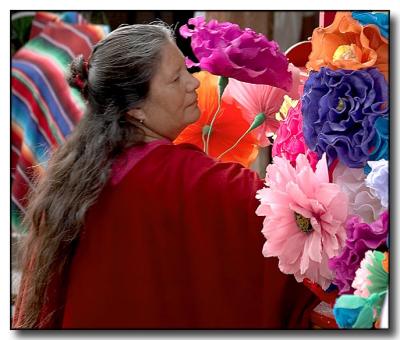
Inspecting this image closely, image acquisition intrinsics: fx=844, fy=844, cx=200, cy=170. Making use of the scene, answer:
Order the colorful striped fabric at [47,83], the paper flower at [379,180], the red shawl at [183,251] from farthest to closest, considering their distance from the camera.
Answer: the colorful striped fabric at [47,83] → the red shawl at [183,251] → the paper flower at [379,180]

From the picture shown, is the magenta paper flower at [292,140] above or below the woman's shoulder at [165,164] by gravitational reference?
above

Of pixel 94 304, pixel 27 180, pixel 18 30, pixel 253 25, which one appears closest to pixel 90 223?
pixel 94 304

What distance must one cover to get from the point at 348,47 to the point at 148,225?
0.40 meters

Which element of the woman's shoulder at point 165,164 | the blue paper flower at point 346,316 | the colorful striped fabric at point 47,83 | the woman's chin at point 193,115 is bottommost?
the colorful striped fabric at point 47,83

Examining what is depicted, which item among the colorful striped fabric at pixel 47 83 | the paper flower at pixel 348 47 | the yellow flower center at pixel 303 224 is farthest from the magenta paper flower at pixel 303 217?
the colorful striped fabric at pixel 47 83

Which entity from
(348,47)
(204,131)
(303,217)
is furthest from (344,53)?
(204,131)

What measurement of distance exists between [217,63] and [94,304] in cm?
43

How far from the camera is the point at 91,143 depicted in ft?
4.30

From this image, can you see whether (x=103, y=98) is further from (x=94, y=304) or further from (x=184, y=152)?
(x=94, y=304)

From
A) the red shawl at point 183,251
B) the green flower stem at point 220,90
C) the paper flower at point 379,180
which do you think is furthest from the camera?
the green flower stem at point 220,90

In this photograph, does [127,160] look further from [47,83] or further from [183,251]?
[47,83]

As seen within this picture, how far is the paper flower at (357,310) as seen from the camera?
1159 mm

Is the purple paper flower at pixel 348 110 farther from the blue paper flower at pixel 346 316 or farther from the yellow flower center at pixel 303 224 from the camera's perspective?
the blue paper flower at pixel 346 316

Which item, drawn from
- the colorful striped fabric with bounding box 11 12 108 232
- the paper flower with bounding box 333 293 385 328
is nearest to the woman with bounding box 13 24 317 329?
the paper flower with bounding box 333 293 385 328
